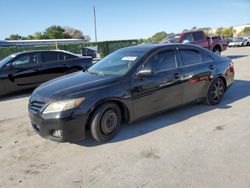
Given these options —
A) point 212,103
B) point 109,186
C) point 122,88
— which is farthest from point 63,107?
point 212,103

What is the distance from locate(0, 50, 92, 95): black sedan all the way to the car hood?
165 inches

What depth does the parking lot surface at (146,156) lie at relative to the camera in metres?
2.98

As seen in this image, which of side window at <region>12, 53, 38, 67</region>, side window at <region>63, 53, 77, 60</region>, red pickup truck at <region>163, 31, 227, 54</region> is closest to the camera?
side window at <region>12, 53, 38, 67</region>

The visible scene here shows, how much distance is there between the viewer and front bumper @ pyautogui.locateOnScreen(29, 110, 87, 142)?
3.60 meters

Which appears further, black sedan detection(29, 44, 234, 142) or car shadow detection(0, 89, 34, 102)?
car shadow detection(0, 89, 34, 102)

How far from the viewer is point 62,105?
11.9ft

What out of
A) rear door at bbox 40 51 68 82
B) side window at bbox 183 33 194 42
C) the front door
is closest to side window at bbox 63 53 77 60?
rear door at bbox 40 51 68 82

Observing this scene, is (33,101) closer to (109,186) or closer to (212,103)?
(109,186)

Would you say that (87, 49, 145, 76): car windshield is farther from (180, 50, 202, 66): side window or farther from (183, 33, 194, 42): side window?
(183, 33, 194, 42): side window

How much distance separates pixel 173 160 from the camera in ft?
11.1

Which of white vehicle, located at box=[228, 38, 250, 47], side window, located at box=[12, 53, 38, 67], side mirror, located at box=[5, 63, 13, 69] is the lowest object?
side mirror, located at box=[5, 63, 13, 69]

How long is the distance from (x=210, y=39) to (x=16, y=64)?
11.9 m

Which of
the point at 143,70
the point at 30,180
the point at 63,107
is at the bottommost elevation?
the point at 30,180

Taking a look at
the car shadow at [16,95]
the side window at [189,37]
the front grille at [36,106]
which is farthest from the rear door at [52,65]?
the side window at [189,37]
